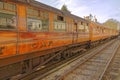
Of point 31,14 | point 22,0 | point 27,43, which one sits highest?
point 22,0

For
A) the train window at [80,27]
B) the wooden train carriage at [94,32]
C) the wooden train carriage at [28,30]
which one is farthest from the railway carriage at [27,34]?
the wooden train carriage at [94,32]

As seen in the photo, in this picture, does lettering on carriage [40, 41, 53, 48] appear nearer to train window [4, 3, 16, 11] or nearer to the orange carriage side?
the orange carriage side

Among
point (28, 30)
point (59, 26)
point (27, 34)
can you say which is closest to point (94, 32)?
point (59, 26)

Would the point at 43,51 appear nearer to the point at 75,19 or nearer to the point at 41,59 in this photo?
the point at 41,59

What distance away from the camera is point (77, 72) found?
27.5 feet

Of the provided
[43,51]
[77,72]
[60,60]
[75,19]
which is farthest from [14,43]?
[75,19]

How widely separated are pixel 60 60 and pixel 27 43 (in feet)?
16.4

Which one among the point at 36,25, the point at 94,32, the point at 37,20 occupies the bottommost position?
the point at 94,32

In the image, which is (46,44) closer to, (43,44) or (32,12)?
(43,44)

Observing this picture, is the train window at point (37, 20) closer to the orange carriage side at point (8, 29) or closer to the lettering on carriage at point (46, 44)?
the lettering on carriage at point (46, 44)

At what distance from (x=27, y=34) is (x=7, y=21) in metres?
1.15

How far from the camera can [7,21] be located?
5.75m

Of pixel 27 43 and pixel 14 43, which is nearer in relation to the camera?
pixel 14 43

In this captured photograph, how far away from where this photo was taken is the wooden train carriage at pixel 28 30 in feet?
18.4
